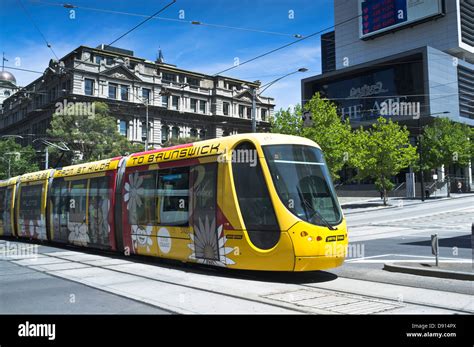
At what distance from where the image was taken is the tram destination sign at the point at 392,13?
6888 cm

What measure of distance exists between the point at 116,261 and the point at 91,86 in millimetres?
56164

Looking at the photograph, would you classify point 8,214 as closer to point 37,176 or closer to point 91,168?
point 37,176

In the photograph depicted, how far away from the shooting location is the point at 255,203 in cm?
937

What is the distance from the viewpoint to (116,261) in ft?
42.7

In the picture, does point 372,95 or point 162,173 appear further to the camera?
point 372,95

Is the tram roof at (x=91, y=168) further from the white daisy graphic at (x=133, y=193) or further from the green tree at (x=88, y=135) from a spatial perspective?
the green tree at (x=88, y=135)

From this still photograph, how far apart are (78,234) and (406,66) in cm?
5710

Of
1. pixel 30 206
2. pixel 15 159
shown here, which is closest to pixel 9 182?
pixel 30 206

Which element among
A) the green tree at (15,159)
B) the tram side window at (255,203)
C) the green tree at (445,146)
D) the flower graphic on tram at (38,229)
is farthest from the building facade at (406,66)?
the tram side window at (255,203)

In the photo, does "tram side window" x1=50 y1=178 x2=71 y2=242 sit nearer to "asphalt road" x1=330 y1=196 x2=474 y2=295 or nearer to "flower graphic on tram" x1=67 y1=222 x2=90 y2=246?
"flower graphic on tram" x1=67 y1=222 x2=90 y2=246

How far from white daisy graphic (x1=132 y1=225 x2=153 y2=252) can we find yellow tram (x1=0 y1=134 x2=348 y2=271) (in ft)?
0.09
